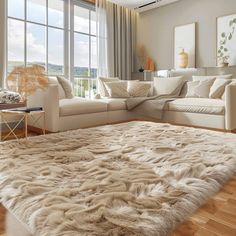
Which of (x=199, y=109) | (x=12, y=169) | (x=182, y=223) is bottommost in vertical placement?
(x=182, y=223)

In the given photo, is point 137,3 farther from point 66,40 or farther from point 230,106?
point 230,106

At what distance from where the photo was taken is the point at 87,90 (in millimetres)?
5492

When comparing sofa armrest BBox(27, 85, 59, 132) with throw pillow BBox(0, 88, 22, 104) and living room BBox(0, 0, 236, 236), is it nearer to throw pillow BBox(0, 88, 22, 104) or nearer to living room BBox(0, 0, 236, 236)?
living room BBox(0, 0, 236, 236)

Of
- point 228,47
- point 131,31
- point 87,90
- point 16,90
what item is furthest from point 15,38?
point 228,47

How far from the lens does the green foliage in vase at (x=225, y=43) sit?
4570 mm

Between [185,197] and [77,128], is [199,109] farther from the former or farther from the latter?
[185,197]

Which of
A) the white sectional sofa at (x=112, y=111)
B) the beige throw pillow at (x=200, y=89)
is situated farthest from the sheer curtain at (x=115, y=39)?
the beige throw pillow at (x=200, y=89)

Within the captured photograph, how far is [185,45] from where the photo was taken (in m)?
5.27

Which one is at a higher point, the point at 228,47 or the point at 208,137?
the point at 228,47

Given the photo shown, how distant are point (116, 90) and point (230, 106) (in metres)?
1.98

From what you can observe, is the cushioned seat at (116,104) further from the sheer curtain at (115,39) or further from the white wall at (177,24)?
the white wall at (177,24)

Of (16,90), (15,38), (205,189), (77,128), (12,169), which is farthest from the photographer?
(15,38)

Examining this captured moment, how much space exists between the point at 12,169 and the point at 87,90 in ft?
12.7

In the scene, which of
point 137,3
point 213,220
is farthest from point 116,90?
point 213,220
